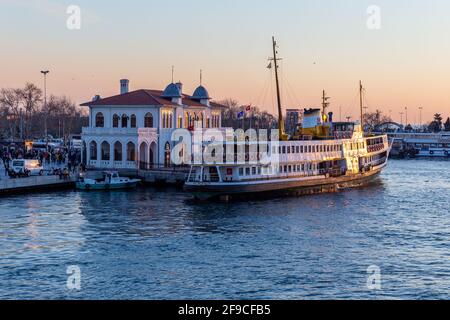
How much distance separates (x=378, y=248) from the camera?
98.5 feet

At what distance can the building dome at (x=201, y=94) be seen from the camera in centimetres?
7956


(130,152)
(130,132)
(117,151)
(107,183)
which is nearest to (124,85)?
(117,151)

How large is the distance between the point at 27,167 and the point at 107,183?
26.2 feet

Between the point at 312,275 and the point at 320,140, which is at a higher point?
the point at 320,140

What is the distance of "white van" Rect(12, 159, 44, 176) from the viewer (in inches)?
2234

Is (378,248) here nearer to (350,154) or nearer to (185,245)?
(185,245)

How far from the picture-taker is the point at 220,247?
98.7 feet

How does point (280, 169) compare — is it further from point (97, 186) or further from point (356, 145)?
point (356, 145)

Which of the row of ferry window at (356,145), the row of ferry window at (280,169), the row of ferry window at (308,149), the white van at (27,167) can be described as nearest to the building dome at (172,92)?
the white van at (27,167)

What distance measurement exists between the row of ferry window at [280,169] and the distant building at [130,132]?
1502 cm

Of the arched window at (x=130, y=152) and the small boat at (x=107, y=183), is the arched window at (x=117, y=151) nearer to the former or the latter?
the arched window at (x=130, y=152)

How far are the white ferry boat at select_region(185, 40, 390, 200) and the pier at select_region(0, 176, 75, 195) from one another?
476 inches

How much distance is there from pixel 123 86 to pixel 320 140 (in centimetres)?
2799
